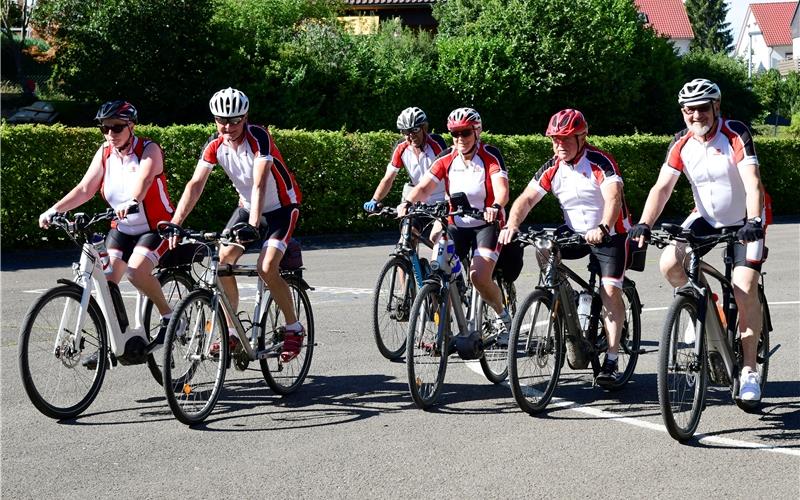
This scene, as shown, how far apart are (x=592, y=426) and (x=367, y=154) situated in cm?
1521

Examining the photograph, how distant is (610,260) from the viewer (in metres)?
7.55

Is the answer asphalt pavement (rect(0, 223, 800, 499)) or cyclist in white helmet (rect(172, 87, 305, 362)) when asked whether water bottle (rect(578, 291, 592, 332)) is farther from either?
cyclist in white helmet (rect(172, 87, 305, 362))

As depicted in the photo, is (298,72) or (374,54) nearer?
(298,72)

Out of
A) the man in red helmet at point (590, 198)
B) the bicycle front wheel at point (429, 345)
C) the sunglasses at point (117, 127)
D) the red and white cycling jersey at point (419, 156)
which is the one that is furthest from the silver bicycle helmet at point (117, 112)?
the red and white cycling jersey at point (419, 156)

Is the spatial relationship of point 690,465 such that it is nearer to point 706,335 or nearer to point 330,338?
point 706,335

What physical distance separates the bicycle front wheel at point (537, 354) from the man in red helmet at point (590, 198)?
0.59m

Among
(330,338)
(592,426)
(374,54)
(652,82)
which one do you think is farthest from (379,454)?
(652,82)

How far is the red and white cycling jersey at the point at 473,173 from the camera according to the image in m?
8.47

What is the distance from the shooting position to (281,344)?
24.8 ft

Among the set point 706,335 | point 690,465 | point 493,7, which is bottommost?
point 690,465

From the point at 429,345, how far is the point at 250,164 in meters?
1.78

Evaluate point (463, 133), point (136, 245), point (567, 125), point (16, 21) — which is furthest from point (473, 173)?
point (16, 21)

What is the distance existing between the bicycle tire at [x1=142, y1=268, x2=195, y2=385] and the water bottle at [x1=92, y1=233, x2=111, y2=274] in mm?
447

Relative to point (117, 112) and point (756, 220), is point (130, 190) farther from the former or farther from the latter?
point (756, 220)
